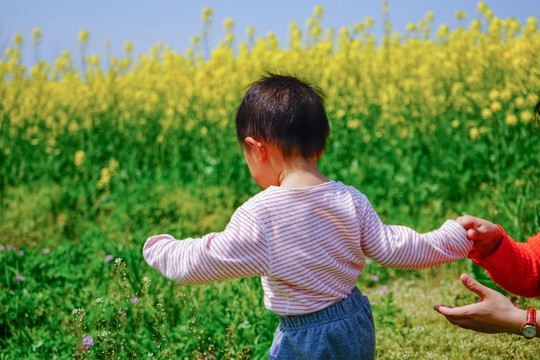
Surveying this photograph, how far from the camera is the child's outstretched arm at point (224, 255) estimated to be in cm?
154

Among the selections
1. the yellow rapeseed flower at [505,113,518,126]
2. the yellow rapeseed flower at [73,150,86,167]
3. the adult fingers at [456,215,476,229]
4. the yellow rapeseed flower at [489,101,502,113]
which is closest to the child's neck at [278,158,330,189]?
the adult fingers at [456,215,476,229]

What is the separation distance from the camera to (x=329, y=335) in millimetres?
1606

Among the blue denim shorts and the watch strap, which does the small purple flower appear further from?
the watch strap

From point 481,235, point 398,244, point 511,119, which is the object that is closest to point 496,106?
point 511,119

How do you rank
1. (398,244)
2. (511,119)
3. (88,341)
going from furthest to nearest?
(511,119), (88,341), (398,244)

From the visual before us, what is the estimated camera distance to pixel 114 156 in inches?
237

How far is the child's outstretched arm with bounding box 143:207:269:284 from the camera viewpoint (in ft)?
5.06

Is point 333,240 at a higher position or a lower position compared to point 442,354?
higher

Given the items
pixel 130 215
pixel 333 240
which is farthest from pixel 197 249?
pixel 130 215

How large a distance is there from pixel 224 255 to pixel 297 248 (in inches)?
7.9

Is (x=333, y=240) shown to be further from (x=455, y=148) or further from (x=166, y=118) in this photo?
(x=166, y=118)

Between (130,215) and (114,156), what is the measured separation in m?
1.63

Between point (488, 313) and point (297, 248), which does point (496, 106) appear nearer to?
point (488, 313)

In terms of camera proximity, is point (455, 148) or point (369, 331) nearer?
point (369, 331)
